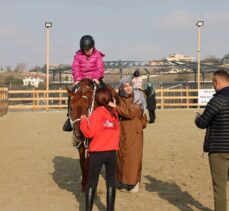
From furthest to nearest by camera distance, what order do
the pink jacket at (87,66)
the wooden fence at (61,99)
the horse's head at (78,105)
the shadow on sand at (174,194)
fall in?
the wooden fence at (61,99) → the pink jacket at (87,66) → the shadow on sand at (174,194) → the horse's head at (78,105)

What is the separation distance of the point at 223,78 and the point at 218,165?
98 cm

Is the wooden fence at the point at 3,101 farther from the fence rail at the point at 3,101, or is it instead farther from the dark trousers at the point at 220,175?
the dark trousers at the point at 220,175

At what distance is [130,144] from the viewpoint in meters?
7.92

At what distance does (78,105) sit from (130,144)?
1576 millimetres

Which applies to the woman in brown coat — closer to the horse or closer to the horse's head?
the horse

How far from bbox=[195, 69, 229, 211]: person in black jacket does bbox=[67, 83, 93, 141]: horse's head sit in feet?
5.36

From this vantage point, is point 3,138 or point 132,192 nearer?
point 132,192

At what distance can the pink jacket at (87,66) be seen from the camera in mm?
7648

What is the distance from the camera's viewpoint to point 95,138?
5.89 meters

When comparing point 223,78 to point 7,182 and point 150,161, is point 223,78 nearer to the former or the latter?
point 7,182

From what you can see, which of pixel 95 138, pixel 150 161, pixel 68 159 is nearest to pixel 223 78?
pixel 95 138

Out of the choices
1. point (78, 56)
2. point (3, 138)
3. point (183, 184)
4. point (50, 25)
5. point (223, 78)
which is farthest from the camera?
point (50, 25)

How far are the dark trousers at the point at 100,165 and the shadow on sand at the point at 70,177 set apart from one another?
3.21 ft

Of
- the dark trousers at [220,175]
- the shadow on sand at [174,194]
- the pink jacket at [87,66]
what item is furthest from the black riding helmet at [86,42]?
the dark trousers at [220,175]
